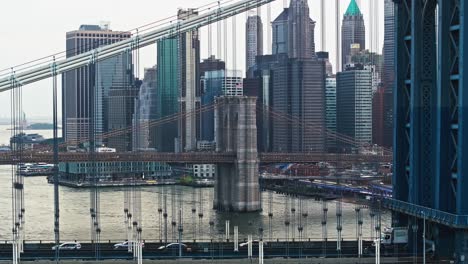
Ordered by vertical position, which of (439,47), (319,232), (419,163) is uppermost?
(439,47)

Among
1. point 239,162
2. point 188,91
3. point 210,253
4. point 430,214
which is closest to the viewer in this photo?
point 430,214

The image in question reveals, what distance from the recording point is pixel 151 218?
2883cm

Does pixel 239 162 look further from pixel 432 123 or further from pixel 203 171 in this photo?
pixel 432 123

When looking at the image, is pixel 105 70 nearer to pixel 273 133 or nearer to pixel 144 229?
pixel 273 133

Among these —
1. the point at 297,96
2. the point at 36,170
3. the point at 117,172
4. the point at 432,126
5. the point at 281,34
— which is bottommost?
the point at 36,170

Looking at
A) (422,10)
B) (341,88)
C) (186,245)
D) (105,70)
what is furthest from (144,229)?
(105,70)

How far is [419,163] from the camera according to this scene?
13711 millimetres

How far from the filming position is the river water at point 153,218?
2395 cm

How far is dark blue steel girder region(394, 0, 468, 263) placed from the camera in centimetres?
1252

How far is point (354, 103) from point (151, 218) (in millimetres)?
28482

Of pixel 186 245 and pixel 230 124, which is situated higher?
pixel 230 124

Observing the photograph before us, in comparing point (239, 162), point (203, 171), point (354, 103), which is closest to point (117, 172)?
point (203, 171)

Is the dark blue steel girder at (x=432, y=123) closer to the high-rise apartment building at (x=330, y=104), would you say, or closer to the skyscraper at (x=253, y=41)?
the skyscraper at (x=253, y=41)

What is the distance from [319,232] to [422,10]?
493 inches
